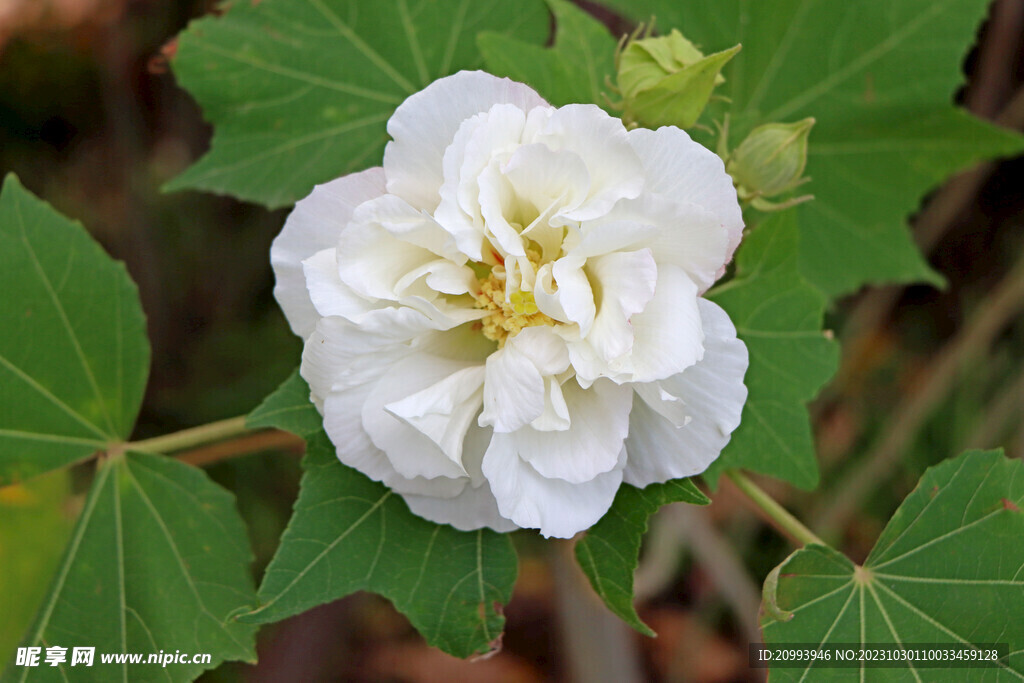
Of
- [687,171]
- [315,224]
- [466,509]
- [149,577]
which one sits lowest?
[149,577]

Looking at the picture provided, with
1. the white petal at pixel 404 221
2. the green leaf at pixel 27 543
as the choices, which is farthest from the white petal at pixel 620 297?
the green leaf at pixel 27 543

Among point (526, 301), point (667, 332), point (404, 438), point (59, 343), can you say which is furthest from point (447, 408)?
point (59, 343)

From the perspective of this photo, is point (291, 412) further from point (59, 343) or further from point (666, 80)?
point (666, 80)

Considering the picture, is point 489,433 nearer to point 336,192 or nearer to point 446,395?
point 446,395

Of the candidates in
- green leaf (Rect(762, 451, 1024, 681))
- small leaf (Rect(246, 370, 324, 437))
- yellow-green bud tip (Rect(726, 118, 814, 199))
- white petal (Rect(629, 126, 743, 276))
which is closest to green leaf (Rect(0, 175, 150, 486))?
small leaf (Rect(246, 370, 324, 437))

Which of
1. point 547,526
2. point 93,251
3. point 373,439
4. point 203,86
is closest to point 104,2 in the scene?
point 203,86

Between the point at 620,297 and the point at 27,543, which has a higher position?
the point at 620,297

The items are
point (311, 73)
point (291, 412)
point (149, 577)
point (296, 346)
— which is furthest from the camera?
point (296, 346)

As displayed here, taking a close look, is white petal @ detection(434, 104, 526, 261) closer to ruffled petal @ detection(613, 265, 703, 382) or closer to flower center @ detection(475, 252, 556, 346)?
flower center @ detection(475, 252, 556, 346)
